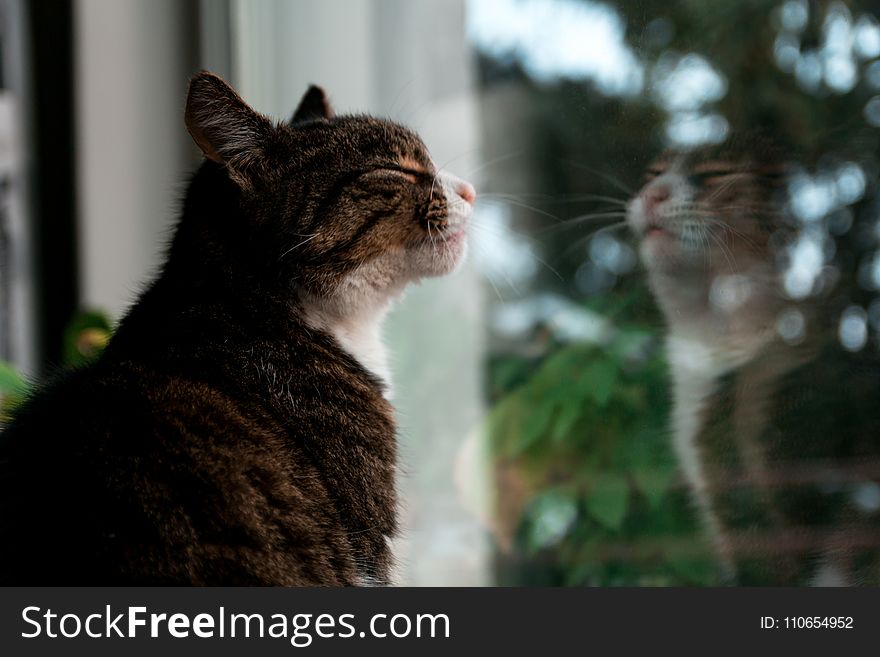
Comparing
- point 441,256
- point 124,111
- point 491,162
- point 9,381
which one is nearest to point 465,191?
point 441,256

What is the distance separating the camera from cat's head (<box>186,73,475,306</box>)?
2.94ft

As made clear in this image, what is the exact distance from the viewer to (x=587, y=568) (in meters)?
1.25

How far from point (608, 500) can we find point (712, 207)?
516mm

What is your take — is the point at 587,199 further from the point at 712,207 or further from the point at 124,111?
the point at 124,111

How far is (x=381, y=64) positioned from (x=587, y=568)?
41.6 inches

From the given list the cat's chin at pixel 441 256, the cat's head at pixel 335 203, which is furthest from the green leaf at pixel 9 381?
the cat's chin at pixel 441 256

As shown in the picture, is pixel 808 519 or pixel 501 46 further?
pixel 501 46

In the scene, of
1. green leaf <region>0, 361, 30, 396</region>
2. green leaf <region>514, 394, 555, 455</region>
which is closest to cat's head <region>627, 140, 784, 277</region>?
green leaf <region>514, 394, 555, 455</region>

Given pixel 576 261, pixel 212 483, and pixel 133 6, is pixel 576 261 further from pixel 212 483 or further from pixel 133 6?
pixel 133 6

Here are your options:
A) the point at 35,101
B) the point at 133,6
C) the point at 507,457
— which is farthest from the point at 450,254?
the point at 35,101

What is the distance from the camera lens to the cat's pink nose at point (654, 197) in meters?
0.91

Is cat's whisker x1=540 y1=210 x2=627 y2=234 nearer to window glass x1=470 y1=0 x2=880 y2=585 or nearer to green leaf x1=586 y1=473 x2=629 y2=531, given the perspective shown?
window glass x1=470 y1=0 x2=880 y2=585

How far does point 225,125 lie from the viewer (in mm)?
872

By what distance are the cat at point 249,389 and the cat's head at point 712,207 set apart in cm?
23
